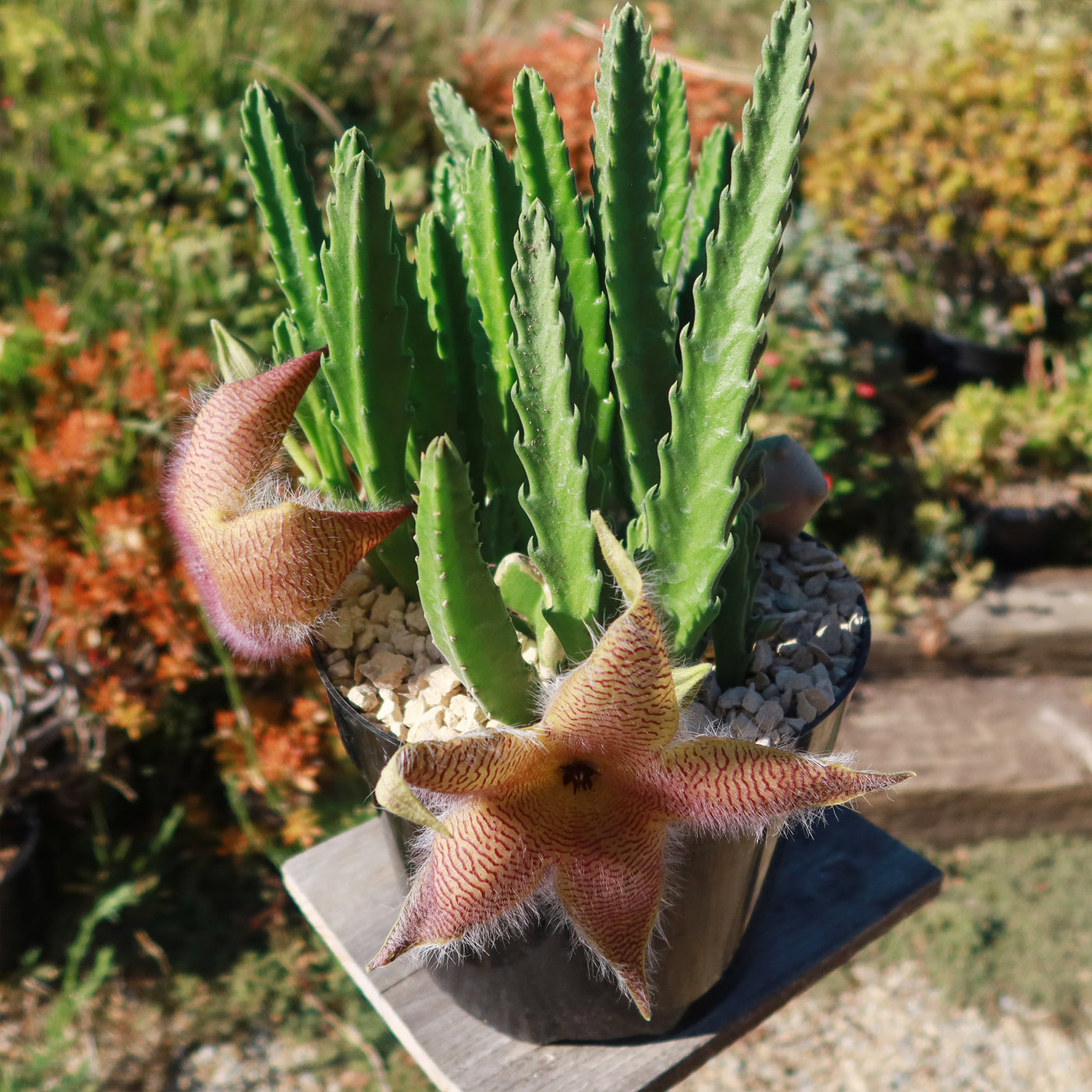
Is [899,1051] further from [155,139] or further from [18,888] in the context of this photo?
[155,139]

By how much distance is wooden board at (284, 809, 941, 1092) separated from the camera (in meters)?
0.76

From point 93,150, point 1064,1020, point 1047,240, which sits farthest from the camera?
point 1047,240

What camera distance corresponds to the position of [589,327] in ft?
2.19

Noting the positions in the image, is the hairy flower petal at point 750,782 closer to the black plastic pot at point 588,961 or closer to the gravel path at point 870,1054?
the black plastic pot at point 588,961

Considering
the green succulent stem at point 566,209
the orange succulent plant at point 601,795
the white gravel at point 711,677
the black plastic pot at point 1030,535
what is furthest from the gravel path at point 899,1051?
the green succulent stem at point 566,209

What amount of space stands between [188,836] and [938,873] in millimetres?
1506

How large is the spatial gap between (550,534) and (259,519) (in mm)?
172

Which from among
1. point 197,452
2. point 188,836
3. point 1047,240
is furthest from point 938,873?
point 1047,240

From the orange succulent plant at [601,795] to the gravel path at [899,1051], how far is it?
1539 millimetres

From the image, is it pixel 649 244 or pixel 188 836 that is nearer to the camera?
pixel 649 244

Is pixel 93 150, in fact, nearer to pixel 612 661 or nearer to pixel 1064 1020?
pixel 612 661

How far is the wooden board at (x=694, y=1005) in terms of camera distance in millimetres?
762

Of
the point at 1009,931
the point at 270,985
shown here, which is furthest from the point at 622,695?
the point at 1009,931

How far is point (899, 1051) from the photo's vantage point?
1.87 meters
